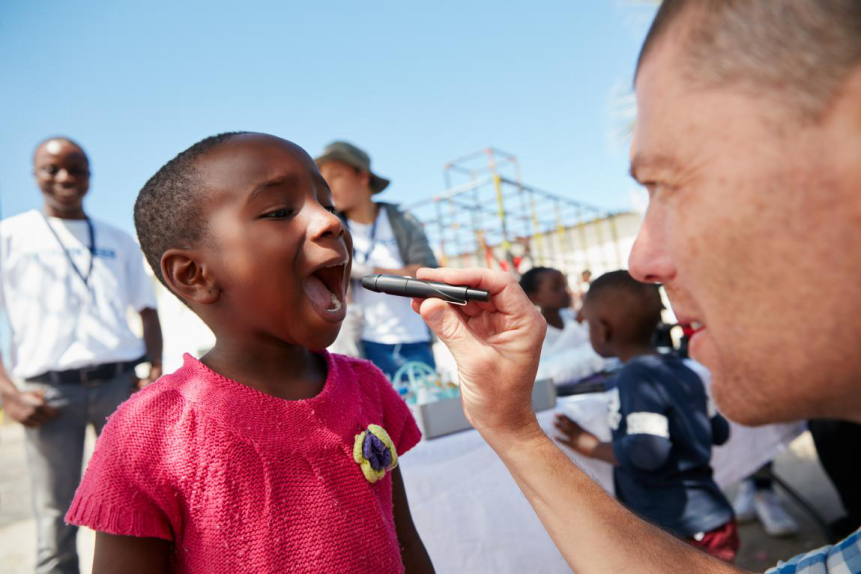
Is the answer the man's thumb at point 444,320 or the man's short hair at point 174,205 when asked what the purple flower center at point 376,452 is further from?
the man's short hair at point 174,205

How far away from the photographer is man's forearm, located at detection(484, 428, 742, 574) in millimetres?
1063

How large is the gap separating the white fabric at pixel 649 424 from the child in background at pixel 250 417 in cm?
115

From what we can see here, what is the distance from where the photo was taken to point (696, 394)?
2.27 m

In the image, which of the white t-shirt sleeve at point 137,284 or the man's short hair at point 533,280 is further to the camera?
the man's short hair at point 533,280

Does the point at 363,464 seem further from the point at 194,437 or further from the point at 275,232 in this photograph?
the point at 275,232

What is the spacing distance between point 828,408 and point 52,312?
3129 mm

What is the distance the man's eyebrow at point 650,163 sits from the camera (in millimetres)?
724

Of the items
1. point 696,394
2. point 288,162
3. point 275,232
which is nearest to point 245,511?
point 275,232

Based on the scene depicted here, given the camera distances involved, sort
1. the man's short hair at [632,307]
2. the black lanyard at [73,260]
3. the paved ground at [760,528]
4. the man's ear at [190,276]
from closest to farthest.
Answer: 1. the man's ear at [190,276]
2. the man's short hair at [632,307]
3. the black lanyard at [73,260]
4. the paved ground at [760,528]

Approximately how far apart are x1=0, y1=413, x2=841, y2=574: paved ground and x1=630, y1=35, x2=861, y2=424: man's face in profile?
3.13 m

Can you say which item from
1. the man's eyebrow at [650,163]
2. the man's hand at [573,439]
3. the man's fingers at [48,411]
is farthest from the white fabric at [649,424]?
the man's fingers at [48,411]

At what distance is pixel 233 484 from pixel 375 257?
7.38 feet

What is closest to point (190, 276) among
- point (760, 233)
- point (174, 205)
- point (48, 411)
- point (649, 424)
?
point (174, 205)

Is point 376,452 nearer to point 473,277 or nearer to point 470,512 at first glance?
point 473,277
